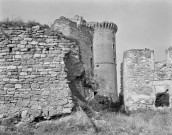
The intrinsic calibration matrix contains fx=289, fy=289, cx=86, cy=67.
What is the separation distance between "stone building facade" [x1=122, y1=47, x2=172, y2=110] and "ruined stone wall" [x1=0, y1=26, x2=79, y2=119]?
989 centimetres

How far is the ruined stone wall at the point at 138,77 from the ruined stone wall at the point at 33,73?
10411 mm

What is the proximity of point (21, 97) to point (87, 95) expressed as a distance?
3178 mm

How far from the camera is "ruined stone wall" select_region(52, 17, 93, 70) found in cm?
2300

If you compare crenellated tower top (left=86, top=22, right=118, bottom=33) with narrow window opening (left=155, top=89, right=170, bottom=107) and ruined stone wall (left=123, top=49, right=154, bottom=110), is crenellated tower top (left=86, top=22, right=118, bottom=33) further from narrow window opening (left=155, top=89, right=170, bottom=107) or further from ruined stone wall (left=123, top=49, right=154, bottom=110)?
narrow window opening (left=155, top=89, right=170, bottom=107)

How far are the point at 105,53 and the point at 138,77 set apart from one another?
755 inches

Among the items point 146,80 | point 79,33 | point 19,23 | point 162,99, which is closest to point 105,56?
point 79,33

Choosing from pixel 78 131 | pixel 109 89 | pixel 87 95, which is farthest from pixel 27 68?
pixel 109 89

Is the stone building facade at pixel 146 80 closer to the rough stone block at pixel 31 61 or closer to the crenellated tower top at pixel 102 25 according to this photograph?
the rough stone block at pixel 31 61

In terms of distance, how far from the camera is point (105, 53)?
121 ft

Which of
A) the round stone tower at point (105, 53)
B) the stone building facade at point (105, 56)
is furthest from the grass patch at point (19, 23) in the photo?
the round stone tower at point (105, 53)

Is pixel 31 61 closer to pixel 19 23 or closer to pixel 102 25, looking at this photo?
pixel 19 23

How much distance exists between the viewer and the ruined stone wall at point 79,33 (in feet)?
75.5

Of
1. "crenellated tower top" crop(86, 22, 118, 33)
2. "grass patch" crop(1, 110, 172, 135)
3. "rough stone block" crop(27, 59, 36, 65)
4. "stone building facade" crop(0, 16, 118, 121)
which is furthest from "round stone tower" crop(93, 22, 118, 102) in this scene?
"rough stone block" crop(27, 59, 36, 65)

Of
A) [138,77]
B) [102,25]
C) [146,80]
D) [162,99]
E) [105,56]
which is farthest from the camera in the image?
[102,25]
